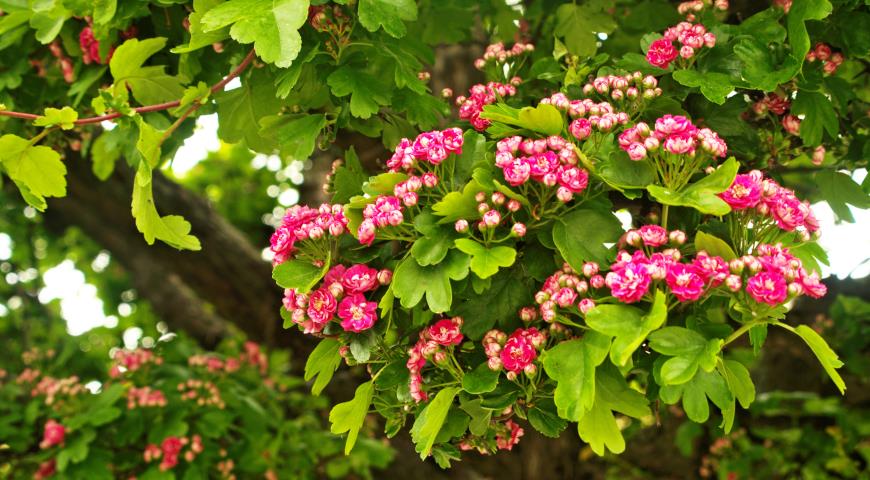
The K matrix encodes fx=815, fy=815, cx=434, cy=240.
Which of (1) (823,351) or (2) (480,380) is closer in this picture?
(1) (823,351)

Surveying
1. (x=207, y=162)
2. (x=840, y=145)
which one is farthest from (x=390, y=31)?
(x=207, y=162)

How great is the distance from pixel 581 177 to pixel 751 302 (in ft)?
1.38

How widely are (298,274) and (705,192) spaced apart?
2.91 feet

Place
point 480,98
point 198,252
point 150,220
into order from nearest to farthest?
point 150,220 → point 480,98 → point 198,252

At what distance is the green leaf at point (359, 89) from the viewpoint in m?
2.08

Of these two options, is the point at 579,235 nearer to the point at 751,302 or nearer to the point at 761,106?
the point at 751,302

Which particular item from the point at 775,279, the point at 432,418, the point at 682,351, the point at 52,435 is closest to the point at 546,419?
the point at 432,418

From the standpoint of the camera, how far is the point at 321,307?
70.7 inches

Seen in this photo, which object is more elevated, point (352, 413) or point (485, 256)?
point (485, 256)

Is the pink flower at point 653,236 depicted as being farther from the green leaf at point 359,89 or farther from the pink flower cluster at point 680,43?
the green leaf at point 359,89

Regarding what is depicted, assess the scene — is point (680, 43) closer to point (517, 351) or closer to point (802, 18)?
point (802, 18)

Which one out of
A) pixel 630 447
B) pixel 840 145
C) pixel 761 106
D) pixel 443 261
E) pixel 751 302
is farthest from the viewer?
pixel 630 447

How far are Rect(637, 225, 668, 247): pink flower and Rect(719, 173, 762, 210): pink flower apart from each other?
0.15 metres

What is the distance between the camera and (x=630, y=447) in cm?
500
